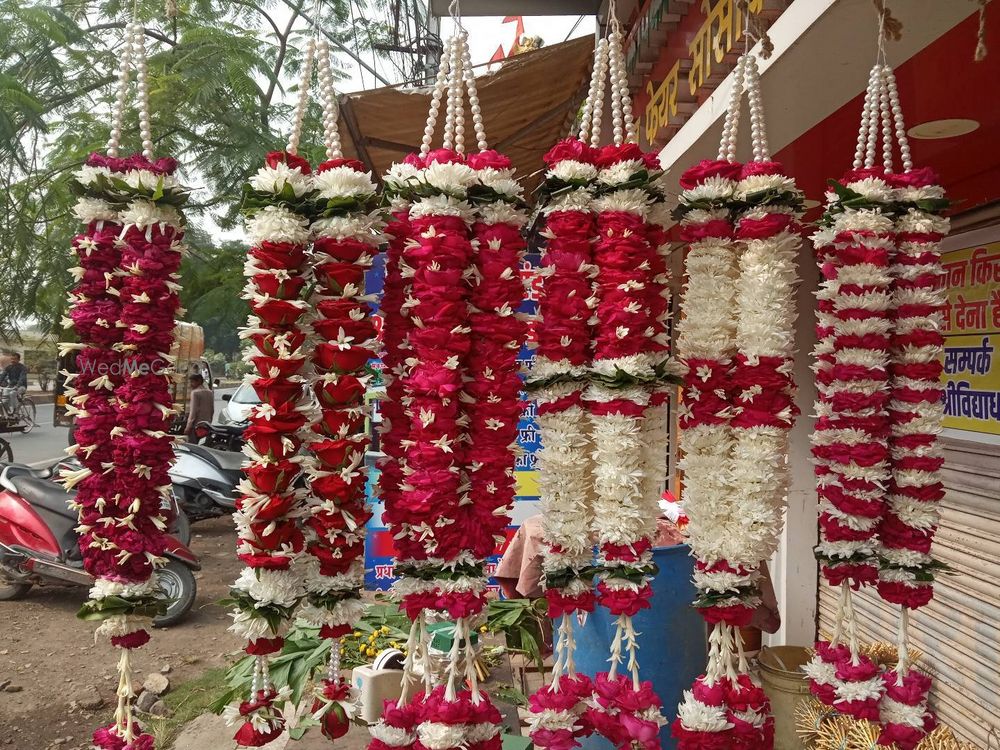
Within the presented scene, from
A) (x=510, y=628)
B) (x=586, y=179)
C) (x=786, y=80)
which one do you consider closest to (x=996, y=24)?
(x=786, y=80)

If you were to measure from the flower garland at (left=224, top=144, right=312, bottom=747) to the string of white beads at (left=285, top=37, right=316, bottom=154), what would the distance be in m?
0.11

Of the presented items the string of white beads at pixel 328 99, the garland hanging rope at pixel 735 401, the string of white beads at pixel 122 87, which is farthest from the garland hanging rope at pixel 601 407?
the string of white beads at pixel 122 87

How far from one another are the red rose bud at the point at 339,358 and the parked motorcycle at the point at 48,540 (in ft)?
14.8

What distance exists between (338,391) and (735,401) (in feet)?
3.44

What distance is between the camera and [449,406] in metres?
1.69

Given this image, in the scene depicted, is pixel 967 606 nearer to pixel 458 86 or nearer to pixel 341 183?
pixel 458 86

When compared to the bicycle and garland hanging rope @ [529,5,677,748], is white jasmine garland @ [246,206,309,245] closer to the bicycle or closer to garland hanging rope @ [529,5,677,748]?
garland hanging rope @ [529,5,677,748]

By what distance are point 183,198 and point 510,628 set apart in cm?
347

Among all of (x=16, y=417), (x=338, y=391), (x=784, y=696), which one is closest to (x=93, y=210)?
(x=338, y=391)

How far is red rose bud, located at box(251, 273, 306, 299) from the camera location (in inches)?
66.0

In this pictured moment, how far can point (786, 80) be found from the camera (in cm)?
219

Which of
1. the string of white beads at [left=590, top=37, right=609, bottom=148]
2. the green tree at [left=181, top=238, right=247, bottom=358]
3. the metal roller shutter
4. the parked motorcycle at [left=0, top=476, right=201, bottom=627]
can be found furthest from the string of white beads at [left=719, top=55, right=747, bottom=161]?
the green tree at [left=181, top=238, right=247, bottom=358]

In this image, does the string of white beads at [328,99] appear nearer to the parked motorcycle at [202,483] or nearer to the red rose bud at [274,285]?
the red rose bud at [274,285]

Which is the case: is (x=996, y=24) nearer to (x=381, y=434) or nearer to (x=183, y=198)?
(x=381, y=434)
